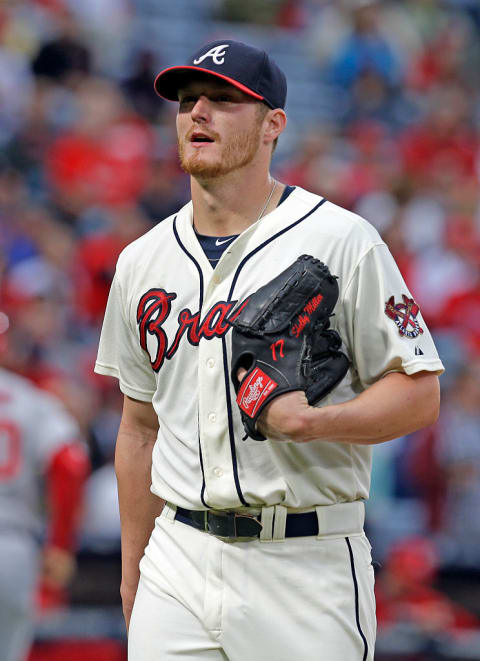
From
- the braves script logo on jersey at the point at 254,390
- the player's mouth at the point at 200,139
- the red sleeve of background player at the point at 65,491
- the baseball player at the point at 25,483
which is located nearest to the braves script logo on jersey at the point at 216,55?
the player's mouth at the point at 200,139

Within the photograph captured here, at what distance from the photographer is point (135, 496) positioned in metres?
2.86

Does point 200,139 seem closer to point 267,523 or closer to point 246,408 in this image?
point 246,408

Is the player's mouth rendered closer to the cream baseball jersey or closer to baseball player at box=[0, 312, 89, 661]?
the cream baseball jersey

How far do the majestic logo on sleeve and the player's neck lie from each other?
44 cm

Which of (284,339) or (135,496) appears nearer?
(284,339)

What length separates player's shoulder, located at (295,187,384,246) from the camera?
248 cm

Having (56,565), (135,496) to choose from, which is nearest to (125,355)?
(135,496)

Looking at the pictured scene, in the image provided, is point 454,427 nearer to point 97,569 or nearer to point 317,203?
point 97,569

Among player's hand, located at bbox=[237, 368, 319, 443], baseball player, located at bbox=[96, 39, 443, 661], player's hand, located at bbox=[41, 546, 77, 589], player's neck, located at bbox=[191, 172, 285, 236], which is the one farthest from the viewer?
player's hand, located at bbox=[41, 546, 77, 589]

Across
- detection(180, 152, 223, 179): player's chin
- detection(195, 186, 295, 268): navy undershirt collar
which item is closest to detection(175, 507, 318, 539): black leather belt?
detection(195, 186, 295, 268): navy undershirt collar

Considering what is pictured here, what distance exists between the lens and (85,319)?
695cm

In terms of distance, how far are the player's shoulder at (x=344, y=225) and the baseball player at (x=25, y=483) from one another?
8.68ft

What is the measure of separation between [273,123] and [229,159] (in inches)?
6.9

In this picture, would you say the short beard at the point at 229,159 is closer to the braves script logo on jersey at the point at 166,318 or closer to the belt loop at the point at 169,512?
the braves script logo on jersey at the point at 166,318
